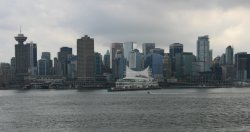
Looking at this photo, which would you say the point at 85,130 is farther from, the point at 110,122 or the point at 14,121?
the point at 14,121

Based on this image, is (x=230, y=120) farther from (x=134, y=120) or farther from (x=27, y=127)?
(x=27, y=127)

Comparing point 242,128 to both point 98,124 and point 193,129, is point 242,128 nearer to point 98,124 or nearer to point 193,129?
point 193,129

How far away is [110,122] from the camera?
84.1 meters

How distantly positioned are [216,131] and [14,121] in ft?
128

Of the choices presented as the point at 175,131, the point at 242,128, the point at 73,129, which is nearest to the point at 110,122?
the point at 73,129

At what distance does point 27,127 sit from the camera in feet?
259

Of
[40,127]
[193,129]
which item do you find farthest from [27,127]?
[193,129]

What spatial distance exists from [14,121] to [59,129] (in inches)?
714

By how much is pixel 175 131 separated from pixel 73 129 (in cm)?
1576

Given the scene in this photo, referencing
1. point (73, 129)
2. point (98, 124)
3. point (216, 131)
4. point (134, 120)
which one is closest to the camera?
point (216, 131)

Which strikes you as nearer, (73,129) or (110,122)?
(73,129)

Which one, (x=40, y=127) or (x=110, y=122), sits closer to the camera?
(x=40, y=127)

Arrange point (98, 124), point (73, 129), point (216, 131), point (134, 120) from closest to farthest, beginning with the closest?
point (216, 131), point (73, 129), point (98, 124), point (134, 120)

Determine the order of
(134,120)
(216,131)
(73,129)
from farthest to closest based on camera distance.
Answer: (134,120), (73,129), (216,131)
